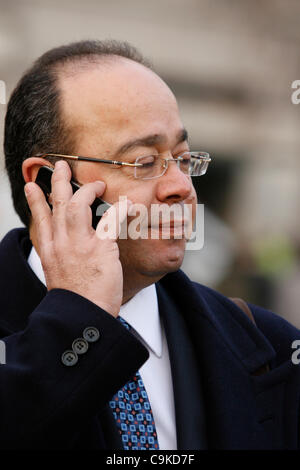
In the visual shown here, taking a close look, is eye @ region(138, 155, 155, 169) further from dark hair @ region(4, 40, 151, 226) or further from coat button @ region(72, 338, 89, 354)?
coat button @ region(72, 338, 89, 354)

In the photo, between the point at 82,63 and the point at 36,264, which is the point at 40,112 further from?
the point at 36,264

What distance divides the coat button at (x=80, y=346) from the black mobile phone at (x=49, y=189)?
498mm

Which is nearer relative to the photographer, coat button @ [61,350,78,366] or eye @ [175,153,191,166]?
coat button @ [61,350,78,366]

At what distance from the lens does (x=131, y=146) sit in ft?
7.26

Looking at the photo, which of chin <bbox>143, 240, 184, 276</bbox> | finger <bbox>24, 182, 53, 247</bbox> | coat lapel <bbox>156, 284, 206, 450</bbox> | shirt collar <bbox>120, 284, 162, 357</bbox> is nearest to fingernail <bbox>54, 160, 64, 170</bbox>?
finger <bbox>24, 182, 53, 247</bbox>

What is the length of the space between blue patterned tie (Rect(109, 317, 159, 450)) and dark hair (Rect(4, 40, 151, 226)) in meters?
0.87

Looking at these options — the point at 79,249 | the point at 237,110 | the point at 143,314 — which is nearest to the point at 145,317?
the point at 143,314

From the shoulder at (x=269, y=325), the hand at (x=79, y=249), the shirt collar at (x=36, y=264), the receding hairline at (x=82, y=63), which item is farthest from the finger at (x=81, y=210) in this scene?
the shoulder at (x=269, y=325)

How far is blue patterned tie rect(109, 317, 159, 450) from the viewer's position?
6.51 feet

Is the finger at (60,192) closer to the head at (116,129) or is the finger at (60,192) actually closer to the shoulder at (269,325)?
the head at (116,129)

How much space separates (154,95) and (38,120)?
48 cm

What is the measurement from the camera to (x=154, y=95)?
2.29 meters

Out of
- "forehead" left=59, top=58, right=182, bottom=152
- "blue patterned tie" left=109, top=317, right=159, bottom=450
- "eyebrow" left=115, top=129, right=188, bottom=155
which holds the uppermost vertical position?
"forehead" left=59, top=58, right=182, bottom=152
